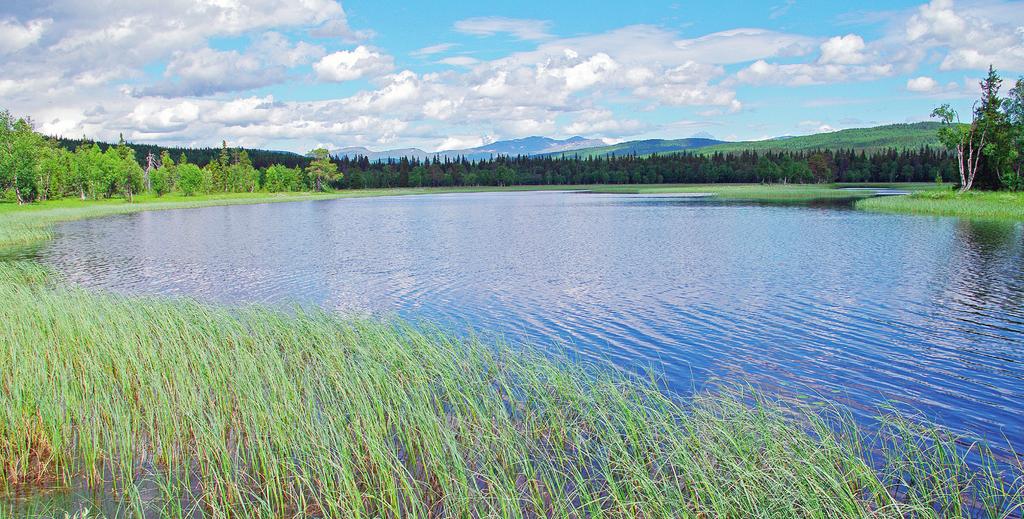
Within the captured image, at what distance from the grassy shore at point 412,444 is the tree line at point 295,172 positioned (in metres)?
83.0

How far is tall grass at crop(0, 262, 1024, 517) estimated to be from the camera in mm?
6809

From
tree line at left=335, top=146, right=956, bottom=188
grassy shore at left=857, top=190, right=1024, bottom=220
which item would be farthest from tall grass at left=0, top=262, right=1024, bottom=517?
tree line at left=335, top=146, right=956, bottom=188

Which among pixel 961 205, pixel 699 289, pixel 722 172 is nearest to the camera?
pixel 699 289

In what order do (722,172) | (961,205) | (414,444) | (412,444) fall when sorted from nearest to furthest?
Result: (412,444) < (414,444) < (961,205) < (722,172)

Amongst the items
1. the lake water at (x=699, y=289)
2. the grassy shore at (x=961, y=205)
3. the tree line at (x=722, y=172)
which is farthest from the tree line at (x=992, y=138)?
the tree line at (x=722, y=172)

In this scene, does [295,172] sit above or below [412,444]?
above

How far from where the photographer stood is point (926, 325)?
692 inches

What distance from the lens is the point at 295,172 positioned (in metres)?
149

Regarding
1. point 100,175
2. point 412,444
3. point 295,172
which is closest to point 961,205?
point 412,444

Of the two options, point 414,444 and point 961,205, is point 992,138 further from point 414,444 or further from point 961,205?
point 414,444

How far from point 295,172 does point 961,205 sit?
429ft

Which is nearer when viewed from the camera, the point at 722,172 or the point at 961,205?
the point at 961,205

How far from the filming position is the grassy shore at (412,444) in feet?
22.4

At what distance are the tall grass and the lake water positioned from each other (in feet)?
9.94
